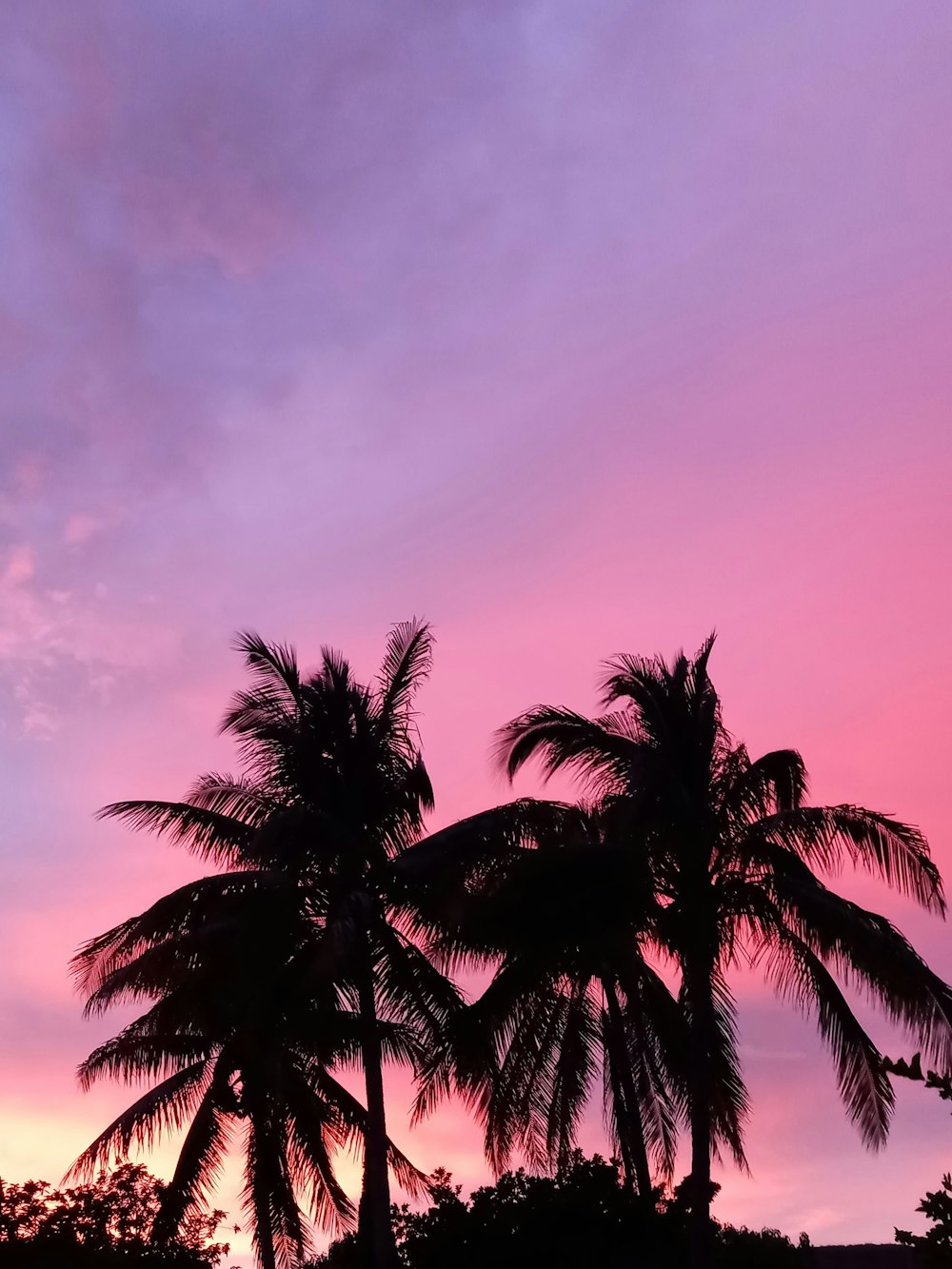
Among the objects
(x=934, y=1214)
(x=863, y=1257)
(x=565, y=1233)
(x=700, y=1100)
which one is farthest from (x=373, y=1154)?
(x=934, y=1214)

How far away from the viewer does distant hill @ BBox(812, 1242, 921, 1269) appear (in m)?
22.6

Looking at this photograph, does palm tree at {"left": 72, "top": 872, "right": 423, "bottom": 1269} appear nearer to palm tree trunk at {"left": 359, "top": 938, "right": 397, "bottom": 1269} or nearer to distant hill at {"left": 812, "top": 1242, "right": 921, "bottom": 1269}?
palm tree trunk at {"left": 359, "top": 938, "right": 397, "bottom": 1269}

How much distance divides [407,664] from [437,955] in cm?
533

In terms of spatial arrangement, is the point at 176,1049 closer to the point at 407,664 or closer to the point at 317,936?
the point at 317,936

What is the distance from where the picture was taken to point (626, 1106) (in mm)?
24922

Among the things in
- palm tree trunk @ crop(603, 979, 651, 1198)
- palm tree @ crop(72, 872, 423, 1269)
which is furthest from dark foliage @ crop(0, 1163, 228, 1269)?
palm tree trunk @ crop(603, 979, 651, 1198)

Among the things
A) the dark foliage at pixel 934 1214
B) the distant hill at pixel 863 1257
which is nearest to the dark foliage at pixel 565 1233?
the distant hill at pixel 863 1257

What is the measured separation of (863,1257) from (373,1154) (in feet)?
25.7

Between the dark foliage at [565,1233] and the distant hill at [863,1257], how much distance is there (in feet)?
1.83

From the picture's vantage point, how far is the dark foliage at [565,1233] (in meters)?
22.3

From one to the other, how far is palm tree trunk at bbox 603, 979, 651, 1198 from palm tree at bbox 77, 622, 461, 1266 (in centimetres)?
303

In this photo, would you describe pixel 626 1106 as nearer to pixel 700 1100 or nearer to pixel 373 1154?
pixel 373 1154

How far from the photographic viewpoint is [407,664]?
26.3 metres

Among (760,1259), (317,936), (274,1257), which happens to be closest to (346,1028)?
(317,936)
